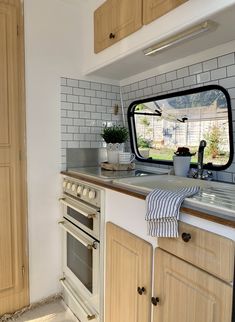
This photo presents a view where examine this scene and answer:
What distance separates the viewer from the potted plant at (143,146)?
236cm

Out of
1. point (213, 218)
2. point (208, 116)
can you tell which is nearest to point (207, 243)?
point (213, 218)

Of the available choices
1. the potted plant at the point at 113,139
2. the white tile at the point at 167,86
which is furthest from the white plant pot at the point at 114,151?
the white tile at the point at 167,86

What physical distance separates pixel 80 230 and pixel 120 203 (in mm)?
538

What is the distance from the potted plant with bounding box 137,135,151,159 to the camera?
7.75ft

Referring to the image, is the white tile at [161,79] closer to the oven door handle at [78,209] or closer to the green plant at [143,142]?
the green plant at [143,142]

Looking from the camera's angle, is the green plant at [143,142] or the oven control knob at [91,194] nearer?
the oven control knob at [91,194]

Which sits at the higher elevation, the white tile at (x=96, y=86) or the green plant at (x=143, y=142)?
the white tile at (x=96, y=86)

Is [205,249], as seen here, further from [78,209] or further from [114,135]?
[114,135]

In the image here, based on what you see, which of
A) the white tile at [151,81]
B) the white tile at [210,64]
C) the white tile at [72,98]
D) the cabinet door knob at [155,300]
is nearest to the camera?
the cabinet door knob at [155,300]

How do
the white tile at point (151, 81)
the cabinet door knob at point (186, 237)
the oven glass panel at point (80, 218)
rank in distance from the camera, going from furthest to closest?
the white tile at point (151, 81) < the oven glass panel at point (80, 218) < the cabinet door knob at point (186, 237)

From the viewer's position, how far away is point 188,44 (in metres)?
1.53

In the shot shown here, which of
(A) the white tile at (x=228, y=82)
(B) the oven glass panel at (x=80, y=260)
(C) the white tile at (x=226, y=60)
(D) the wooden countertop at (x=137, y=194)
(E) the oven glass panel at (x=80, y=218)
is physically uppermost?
(C) the white tile at (x=226, y=60)

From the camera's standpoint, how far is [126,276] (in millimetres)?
1396

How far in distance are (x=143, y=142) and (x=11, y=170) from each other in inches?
45.5
